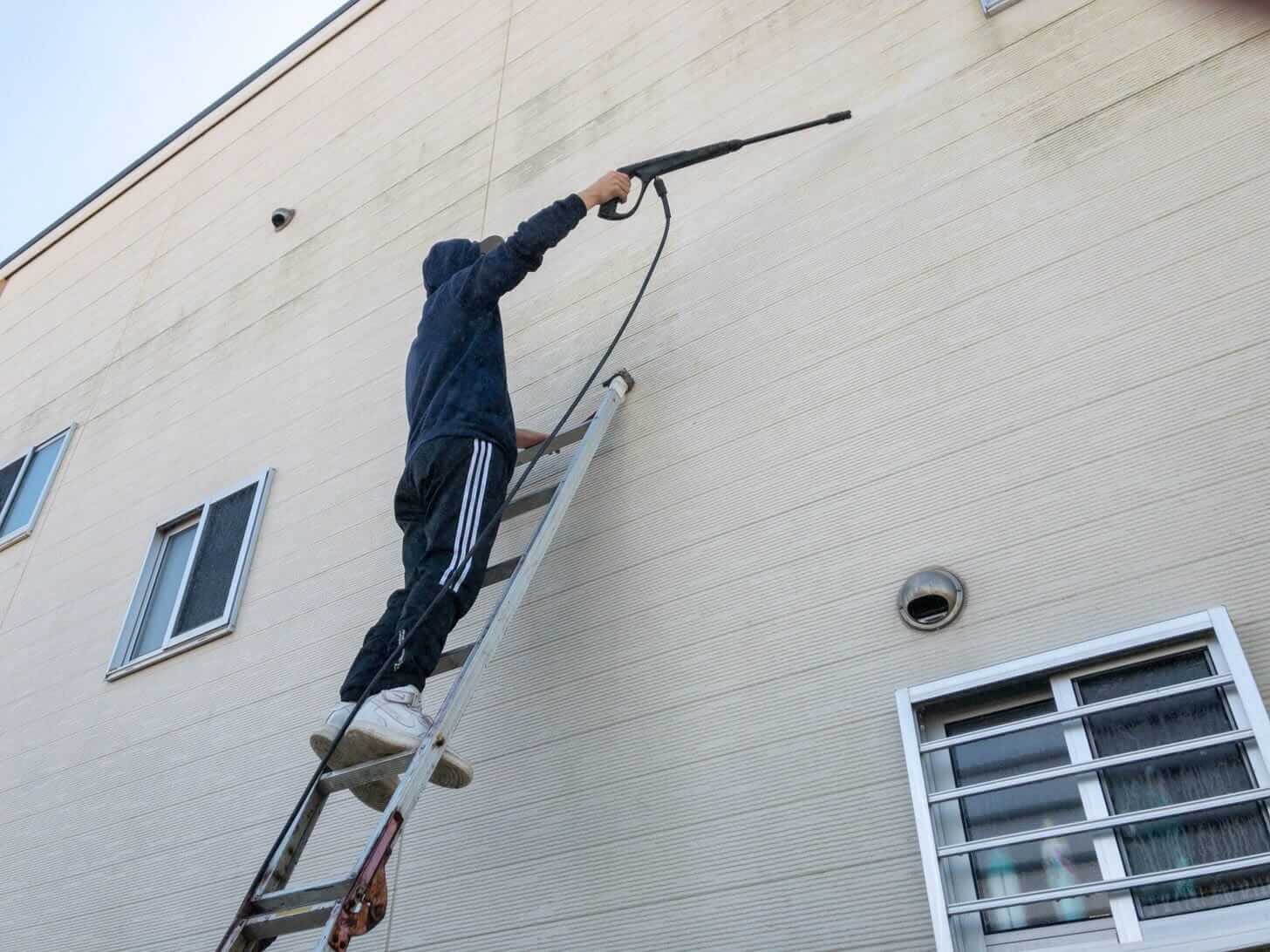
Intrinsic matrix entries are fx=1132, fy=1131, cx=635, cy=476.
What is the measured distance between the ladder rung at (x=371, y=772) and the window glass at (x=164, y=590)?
2.64m

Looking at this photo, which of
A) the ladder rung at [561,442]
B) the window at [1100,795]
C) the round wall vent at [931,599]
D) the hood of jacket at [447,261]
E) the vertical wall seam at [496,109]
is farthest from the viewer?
the vertical wall seam at [496,109]

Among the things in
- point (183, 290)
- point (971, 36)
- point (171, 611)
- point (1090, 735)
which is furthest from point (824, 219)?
point (183, 290)

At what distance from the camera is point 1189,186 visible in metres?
3.13

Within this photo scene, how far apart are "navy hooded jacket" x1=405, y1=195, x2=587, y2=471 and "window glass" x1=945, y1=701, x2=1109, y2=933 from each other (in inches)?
64.1

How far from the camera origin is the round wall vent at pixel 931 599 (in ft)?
9.18

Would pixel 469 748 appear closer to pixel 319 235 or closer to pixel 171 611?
pixel 171 611

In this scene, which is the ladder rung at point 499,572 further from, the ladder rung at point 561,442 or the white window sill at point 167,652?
the white window sill at point 167,652

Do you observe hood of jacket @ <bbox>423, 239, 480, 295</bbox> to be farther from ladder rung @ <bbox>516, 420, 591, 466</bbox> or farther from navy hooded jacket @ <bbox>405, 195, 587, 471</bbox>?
ladder rung @ <bbox>516, 420, 591, 466</bbox>

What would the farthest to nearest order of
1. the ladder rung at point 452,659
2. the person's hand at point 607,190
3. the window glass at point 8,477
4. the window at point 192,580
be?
the window glass at point 8,477 → the window at point 192,580 → the person's hand at point 607,190 → the ladder rung at point 452,659

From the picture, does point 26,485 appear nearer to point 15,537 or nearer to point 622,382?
point 15,537

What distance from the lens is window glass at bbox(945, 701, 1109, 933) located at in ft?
7.75

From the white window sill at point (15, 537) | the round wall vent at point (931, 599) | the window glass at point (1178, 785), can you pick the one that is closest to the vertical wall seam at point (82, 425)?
the white window sill at point (15, 537)

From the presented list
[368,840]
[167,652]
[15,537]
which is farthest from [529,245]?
[15,537]

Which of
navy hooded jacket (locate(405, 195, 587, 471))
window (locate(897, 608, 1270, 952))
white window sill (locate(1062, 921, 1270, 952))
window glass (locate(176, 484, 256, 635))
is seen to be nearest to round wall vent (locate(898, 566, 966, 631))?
window (locate(897, 608, 1270, 952))
